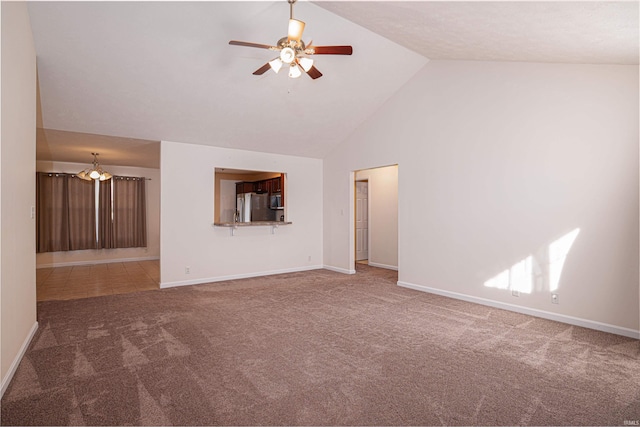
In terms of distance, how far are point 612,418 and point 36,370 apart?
4138mm

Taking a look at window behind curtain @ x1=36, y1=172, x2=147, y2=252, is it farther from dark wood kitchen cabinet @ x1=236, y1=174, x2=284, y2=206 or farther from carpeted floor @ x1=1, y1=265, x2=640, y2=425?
carpeted floor @ x1=1, y1=265, x2=640, y2=425

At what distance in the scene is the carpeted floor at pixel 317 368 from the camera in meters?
2.09

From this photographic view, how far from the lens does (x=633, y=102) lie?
331 cm

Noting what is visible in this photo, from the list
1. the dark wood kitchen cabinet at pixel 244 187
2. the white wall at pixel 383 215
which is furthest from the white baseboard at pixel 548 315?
the dark wood kitchen cabinet at pixel 244 187

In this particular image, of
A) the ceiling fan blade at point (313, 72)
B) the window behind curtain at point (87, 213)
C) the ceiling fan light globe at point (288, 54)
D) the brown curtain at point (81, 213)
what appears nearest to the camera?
the ceiling fan light globe at point (288, 54)

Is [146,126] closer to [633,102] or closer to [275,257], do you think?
[275,257]

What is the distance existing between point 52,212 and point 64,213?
22 cm

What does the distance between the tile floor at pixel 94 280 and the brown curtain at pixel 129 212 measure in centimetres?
72

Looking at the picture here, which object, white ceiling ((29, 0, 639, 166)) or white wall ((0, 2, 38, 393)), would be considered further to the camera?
A: white ceiling ((29, 0, 639, 166))

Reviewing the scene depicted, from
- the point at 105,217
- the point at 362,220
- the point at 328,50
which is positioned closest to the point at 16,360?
the point at 328,50

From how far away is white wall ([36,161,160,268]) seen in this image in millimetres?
7715

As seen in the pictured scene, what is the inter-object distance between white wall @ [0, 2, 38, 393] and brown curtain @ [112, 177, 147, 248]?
546 cm

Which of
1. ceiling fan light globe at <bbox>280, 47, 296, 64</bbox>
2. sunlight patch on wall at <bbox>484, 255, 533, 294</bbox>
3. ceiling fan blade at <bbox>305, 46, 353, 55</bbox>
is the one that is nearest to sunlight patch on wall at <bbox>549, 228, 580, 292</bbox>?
sunlight patch on wall at <bbox>484, 255, 533, 294</bbox>

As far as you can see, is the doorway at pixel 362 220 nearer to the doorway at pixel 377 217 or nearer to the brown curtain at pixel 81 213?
the doorway at pixel 377 217
